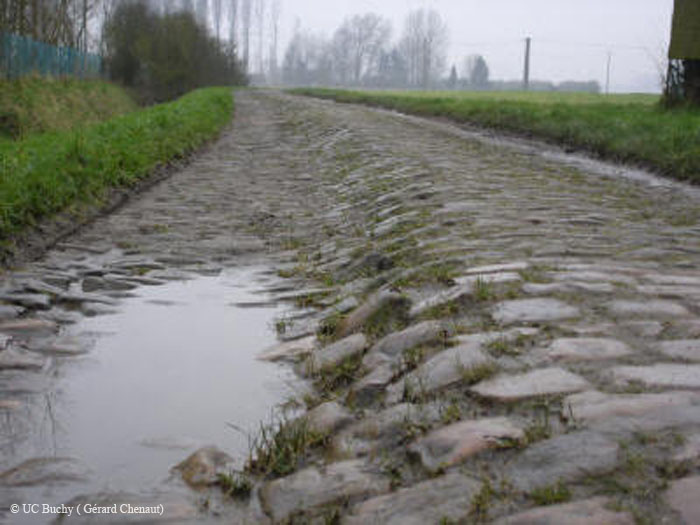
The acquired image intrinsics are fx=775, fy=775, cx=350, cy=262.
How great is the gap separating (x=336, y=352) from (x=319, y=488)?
1045mm

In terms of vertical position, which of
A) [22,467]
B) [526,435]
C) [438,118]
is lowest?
[22,467]

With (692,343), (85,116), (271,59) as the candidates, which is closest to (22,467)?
(692,343)

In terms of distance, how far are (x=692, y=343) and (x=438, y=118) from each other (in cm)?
1437

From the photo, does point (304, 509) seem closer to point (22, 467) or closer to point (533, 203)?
point (22, 467)

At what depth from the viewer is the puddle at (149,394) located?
2.25 m

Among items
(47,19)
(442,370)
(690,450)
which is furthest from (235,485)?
(47,19)

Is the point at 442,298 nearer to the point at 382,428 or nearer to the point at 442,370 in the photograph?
the point at 442,370

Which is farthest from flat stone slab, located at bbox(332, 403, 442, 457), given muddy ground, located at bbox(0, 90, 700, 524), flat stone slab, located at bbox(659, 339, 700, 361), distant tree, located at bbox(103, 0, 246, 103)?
distant tree, located at bbox(103, 0, 246, 103)

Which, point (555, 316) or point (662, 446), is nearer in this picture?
point (662, 446)

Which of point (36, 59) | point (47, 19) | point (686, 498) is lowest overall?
point (686, 498)

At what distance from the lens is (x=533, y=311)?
2.96 metres

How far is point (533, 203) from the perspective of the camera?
18.3 feet

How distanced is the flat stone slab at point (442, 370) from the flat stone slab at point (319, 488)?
0.41 meters

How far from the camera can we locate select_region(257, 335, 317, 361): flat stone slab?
3.16 meters
